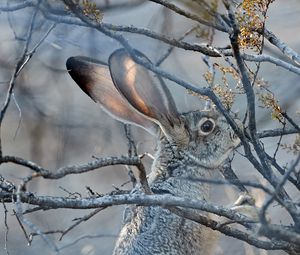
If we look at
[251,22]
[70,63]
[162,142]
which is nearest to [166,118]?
[162,142]

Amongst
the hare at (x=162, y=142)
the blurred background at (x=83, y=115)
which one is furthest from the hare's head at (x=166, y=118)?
the blurred background at (x=83, y=115)

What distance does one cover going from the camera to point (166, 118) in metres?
4.12

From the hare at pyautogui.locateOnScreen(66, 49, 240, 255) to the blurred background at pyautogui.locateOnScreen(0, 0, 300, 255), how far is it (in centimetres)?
14

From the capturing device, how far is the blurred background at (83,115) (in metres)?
4.38

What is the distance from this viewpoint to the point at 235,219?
2.82 meters

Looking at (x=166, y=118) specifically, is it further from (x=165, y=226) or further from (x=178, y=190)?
(x=165, y=226)

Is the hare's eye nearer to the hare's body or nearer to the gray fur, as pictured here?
the gray fur

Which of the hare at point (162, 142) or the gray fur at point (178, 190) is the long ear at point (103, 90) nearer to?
the hare at point (162, 142)

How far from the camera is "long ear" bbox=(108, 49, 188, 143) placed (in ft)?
12.2

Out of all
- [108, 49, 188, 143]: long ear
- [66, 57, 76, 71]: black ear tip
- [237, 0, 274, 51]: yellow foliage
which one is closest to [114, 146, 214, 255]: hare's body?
[108, 49, 188, 143]: long ear

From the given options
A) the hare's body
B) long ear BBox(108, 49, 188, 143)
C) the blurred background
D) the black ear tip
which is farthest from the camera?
the blurred background

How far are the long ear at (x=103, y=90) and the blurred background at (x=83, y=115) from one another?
0.30 feet

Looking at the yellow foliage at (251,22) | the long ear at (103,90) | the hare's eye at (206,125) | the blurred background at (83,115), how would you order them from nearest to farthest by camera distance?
the yellow foliage at (251,22) < the long ear at (103,90) < the hare's eye at (206,125) < the blurred background at (83,115)

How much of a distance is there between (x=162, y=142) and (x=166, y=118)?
16 centimetres
